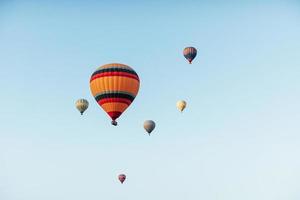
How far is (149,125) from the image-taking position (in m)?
79.1

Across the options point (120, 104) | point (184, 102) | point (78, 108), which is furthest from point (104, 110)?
point (184, 102)

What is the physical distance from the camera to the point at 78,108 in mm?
77438

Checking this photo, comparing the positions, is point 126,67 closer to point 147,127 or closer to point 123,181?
point 147,127

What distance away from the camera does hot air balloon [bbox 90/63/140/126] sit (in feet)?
185

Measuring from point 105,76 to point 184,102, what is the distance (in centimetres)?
3321

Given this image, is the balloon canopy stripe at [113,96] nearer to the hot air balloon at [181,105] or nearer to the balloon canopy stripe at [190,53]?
the balloon canopy stripe at [190,53]

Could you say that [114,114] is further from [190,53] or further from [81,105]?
[190,53]

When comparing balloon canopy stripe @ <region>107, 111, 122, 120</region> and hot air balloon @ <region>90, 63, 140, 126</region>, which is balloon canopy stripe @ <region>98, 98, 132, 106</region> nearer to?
hot air balloon @ <region>90, 63, 140, 126</region>

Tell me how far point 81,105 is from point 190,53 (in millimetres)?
18465

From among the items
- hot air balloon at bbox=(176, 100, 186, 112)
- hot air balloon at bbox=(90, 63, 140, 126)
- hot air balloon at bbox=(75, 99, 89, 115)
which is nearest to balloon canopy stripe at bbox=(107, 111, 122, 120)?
hot air balloon at bbox=(90, 63, 140, 126)

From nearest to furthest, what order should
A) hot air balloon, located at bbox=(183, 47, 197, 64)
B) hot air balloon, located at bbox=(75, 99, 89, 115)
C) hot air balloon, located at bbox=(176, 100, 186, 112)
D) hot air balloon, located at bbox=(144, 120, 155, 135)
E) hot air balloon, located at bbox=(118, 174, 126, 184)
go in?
hot air balloon, located at bbox=(75, 99, 89, 115), hot air balloon, located at bbox=(183, 47, 197, 64), hot air balloon, located at bbox=(144, 120, 155, 135), hot air balloon, located at bbox=(118, 174, 126, 184), hot air balloon, located at bbox=(176, 100, 186, 112)

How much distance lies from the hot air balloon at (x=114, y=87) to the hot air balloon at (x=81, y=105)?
19727mm

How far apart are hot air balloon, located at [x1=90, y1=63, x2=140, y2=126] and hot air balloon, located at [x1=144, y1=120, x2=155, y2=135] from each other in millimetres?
20579

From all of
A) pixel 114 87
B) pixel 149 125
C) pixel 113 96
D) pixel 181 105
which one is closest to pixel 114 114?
pixel 113 96
